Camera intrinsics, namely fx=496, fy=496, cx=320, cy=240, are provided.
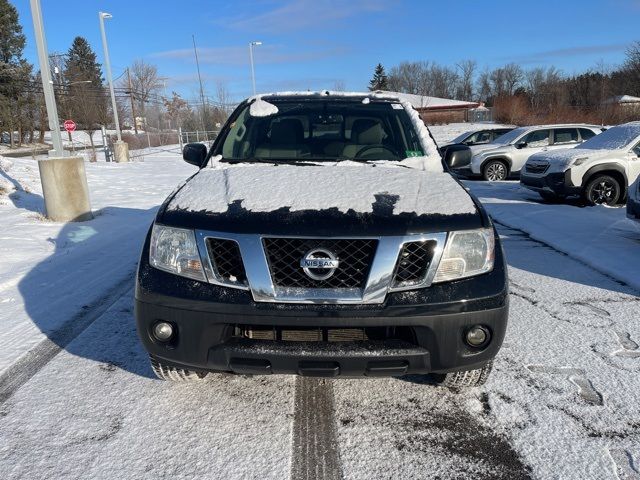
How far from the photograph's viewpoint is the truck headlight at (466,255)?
2.29 meters

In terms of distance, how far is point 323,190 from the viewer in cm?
268

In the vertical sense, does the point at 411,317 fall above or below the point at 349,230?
below

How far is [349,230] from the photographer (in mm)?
2244

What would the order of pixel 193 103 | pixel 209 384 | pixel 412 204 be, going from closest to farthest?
1. pixel 412 204
2. pixel 209 384
3. pixel 193 103

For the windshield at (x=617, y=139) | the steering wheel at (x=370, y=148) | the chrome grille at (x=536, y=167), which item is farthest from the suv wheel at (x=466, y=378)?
the windshield at (x=617, y=139)

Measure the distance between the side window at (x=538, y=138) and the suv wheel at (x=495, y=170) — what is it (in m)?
1.08

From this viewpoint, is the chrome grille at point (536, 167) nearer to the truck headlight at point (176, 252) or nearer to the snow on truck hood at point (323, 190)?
the snow on truck hood at point (323, 190)

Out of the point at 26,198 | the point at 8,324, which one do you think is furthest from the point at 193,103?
the point at 8,324

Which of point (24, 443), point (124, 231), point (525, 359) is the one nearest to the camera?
point (24, 443)

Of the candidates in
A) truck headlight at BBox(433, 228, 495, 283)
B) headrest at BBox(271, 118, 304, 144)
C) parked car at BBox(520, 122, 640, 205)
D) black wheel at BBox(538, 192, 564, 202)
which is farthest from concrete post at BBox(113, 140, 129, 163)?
truck headlight at BBox(433, 228, 495, 283)

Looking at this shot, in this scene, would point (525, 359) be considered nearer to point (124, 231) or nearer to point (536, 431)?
point (536, 431)

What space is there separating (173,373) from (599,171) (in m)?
8.75

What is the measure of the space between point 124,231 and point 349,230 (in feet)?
18.4

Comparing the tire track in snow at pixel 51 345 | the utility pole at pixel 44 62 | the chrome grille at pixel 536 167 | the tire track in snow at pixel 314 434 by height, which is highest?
the utility pole at pixel 44 62
